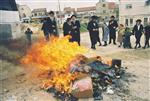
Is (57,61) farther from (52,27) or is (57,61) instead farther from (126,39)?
(126,39)

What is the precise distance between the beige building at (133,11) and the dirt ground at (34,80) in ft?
83.7

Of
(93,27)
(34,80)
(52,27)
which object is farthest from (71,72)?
(93,27)

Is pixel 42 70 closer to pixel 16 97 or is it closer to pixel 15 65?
→ pixel 16 97

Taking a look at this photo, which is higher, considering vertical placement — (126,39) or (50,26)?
(50,26)

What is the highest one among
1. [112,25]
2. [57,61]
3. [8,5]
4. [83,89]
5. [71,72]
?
[8,5]

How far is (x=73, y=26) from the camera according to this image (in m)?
12.8

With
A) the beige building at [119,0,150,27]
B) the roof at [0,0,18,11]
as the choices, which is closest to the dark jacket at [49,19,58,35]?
the roof at [0,0,18,11]

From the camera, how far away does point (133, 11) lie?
39406mm

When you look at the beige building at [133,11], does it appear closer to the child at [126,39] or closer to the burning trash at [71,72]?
the child at [126,39]

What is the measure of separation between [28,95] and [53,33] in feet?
21.4

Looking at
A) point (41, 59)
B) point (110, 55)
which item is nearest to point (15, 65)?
point (41, 59)

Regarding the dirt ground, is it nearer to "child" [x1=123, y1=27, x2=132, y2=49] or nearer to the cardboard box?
the cardboard box

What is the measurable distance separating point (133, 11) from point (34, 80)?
108 ft

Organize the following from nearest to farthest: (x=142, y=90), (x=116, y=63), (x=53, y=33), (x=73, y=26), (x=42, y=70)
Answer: (x=142, y=90)
(x=42, y=70)
(x=116, y=63)
(x=73, y=26)
(x=53, y=33)
